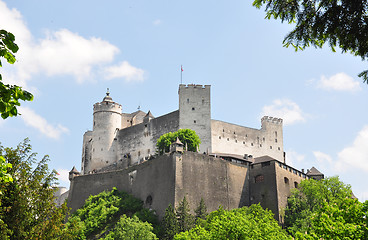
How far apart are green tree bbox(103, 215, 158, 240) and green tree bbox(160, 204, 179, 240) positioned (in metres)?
1.41

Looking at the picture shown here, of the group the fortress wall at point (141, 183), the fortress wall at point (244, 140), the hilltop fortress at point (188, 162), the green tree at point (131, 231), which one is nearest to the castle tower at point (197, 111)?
the hilltop fortress at point (188, 162)

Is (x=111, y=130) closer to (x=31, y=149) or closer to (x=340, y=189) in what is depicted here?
(x=340, y=189)

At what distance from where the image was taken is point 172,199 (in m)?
56.2

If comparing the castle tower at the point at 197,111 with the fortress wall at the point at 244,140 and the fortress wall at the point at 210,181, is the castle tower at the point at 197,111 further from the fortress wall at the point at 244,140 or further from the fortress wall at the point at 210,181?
the fortress wall at the point at 210,181

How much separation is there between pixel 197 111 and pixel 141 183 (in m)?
18.2

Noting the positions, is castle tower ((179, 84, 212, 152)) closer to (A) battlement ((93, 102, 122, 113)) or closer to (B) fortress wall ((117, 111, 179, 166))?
(B) fortress wall ((117, 111, 179, 166))

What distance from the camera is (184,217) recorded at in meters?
51.8

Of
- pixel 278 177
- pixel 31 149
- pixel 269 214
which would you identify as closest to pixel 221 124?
pixel 278 177

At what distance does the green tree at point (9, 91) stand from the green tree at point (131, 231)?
4186 cm

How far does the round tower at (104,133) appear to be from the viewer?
265ft

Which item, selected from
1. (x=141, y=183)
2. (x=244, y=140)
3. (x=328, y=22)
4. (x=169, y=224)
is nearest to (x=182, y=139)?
(x=141, y=183)

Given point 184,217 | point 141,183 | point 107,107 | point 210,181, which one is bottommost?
point 184,217

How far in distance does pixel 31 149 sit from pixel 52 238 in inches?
136

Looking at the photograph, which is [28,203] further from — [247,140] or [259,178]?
[247,140]
